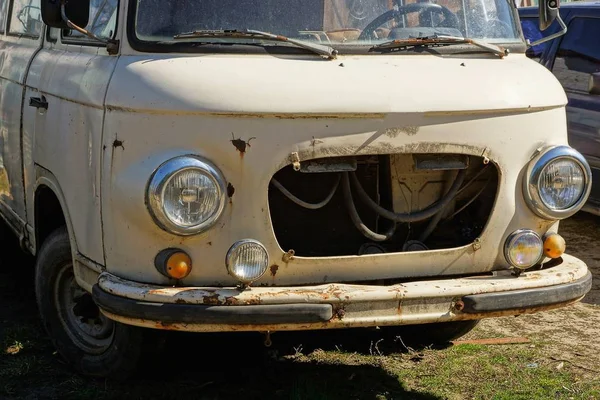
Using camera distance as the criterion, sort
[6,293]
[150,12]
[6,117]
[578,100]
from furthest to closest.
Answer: [578,100]
[6,293]
[6,117]
[150,12]

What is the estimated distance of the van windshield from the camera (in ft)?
14.0

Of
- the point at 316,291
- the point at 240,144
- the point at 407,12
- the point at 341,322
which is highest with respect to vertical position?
the point at 407,12

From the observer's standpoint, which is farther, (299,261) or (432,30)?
(432,30)

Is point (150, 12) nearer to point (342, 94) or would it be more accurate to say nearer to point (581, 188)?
point (342, 94)

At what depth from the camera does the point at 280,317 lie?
3.86 meters

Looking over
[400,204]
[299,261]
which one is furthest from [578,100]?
[299,261]

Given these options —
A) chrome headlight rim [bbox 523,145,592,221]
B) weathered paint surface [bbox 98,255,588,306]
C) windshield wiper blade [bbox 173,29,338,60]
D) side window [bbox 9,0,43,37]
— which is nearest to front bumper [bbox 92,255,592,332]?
weathered paint surface [bbox 98,255,588,306]

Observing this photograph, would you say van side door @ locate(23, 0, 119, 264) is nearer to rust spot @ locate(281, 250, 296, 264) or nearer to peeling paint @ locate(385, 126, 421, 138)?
rust spot @ locate(281, 250, 296, 264)

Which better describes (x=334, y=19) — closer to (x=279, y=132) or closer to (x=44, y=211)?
(x=279, y=132)

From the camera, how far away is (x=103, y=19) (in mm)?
4559

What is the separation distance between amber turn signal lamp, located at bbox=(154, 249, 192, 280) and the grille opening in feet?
1.50

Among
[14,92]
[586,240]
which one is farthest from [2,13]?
[586,240]

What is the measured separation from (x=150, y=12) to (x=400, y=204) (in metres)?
1.38

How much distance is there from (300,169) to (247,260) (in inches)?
16.8
